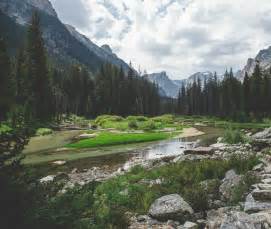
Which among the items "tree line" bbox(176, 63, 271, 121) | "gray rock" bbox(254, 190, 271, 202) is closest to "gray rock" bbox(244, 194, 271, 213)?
"gray rock" bbox(254, 190, 271, 202)

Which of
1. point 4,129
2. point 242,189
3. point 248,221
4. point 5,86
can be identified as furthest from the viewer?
point 242,189

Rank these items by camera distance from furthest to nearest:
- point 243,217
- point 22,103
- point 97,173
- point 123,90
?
point 123,90 < point 97,173 < point 243,217 < point 22,103

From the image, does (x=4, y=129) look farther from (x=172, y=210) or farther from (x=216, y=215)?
(x=216, y=215)

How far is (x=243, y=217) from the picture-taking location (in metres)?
7.58

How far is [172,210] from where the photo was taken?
9.48 metres

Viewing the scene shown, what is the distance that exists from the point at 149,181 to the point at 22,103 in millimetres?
10137

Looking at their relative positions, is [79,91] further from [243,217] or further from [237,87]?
[243,217]

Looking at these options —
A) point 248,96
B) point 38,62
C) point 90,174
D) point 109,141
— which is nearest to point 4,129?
point 90,174

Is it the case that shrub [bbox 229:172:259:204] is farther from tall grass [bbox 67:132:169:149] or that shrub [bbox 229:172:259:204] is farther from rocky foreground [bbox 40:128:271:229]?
tall grass [bbox 67:132:169:149]

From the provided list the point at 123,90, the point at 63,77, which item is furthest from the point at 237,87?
the point at 63,77

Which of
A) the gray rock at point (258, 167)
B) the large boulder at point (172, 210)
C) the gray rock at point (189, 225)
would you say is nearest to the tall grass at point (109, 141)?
the gray rock at point (258, 167)

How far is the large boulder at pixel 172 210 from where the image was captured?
9.43 meters

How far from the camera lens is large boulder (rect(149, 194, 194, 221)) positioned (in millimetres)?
9430

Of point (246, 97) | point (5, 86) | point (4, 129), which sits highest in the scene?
point (246, 97)
